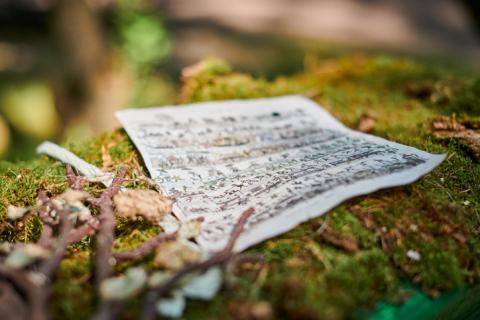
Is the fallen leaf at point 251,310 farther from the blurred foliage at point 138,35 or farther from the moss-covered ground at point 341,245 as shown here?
the blurred foliage at point 138,35

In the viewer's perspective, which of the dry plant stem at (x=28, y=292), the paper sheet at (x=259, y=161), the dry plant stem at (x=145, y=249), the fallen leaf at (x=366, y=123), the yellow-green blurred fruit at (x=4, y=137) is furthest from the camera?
the yellow-green blurred fruit at (x=4, y=137)

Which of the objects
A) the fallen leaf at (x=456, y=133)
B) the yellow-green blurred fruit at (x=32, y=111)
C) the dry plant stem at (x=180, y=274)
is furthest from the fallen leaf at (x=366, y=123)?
the yellow-green blurred fruit at (x=32, y=111)

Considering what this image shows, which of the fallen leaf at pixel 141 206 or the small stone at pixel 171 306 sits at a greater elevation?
the fallen leaf at pixel 141 206

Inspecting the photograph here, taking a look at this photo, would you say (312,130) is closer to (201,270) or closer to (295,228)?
(295,228)

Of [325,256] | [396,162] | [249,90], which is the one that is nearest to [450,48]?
[249,90]

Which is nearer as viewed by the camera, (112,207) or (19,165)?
(112,207)

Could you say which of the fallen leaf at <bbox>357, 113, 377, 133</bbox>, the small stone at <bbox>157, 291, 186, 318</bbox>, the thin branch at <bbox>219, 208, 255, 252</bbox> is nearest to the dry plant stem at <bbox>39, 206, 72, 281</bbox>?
the small stone at <bbox>157, 291, 186, 318</bbox>
